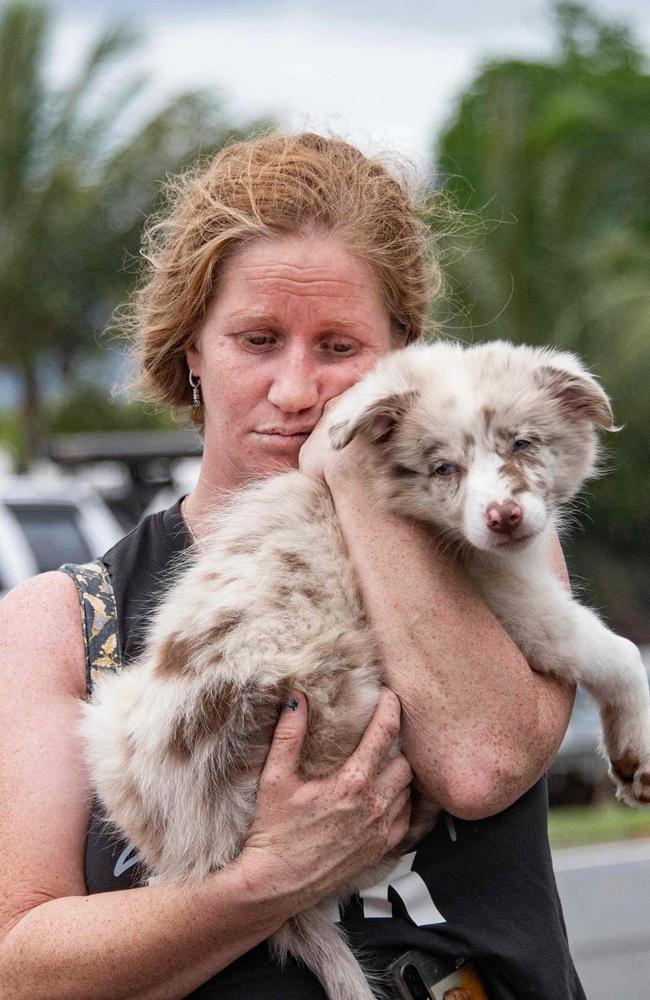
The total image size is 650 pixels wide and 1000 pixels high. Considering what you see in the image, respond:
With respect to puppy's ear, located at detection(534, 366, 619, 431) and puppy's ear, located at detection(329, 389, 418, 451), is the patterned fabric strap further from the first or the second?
puppy's ear, located at detection(534, 366, 619, 431)

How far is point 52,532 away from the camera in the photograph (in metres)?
10.3

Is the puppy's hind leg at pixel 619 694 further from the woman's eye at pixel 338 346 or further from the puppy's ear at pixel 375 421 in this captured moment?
the woman's eye at pixel 338 346

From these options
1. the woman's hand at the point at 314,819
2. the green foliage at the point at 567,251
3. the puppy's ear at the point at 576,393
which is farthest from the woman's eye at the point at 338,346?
the green foliage at the point at 567,251

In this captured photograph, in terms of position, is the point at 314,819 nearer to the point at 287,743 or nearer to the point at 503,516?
the point at 287,743

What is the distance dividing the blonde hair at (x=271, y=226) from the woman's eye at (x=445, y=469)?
0.54 meters

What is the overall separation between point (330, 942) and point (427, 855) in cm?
25

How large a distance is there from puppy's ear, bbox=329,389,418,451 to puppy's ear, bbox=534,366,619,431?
27 cm

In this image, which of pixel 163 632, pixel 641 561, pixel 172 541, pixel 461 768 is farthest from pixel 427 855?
pixel 641 561

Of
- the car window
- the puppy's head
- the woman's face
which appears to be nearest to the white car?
the car window

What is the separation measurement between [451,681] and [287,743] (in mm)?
320

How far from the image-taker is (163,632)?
7.75 feet

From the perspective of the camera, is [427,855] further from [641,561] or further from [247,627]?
[641,561]

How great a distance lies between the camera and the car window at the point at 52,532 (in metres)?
10.1

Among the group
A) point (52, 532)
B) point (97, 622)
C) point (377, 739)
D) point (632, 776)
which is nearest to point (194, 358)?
point (97, 622)
